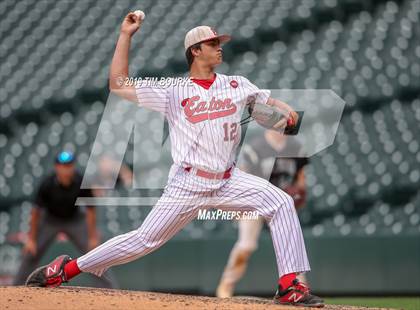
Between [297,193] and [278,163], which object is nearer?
[297,193]

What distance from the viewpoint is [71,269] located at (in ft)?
16.0

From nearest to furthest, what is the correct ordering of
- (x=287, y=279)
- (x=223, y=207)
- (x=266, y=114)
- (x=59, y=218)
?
(x=287, y=279) → (x=223, y=207) → (x=266, y=114) → (x=59, y=218)

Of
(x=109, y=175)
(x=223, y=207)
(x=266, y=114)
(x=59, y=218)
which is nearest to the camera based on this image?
(x=223, y=207)

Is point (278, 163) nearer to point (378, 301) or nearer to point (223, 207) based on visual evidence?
point (378, 301)

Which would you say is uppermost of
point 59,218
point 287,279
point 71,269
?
point 59,218

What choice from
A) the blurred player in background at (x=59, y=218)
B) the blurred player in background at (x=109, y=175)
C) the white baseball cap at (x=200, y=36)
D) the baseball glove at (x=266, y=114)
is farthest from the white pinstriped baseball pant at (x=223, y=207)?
the blurred player in background at (x=109, y=175)

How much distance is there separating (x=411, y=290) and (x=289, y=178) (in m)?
2.04

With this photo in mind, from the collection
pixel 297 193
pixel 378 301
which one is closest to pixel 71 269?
pixel 297 193

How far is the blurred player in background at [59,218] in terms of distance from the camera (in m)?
Result: 7.21

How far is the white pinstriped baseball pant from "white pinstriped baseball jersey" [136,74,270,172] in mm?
97

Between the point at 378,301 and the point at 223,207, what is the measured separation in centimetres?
398

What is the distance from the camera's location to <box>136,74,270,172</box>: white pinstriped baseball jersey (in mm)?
4559

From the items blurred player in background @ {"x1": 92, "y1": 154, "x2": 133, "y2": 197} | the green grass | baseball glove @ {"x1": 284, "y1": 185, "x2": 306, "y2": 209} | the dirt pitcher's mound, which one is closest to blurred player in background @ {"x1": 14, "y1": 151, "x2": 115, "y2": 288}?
blurred player in background @ {"x1": 92, "y1": 154, "x2": 133, "y2": 197}

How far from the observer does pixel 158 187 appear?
9938 mm
